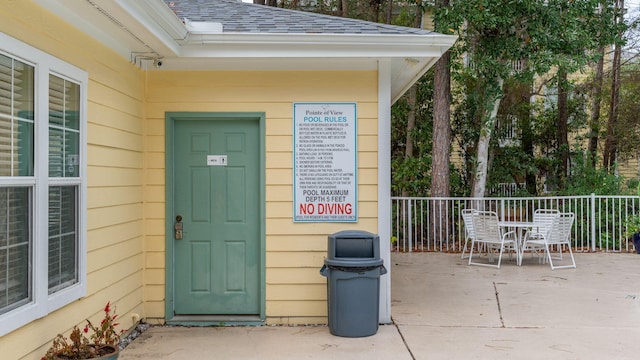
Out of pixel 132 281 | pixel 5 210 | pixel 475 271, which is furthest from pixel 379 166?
pixel 475 271

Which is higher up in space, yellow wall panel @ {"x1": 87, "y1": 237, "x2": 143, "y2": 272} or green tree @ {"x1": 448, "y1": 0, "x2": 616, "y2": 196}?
green tree @ {"x1": 448, "y1": 0, "x2": 616, "y2": 196}

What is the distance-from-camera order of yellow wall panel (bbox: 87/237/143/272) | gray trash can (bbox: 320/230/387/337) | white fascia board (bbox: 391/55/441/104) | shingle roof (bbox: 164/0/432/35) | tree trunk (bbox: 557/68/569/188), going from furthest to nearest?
tree trunk (bbox: 557/68/569/188) → white fascia board (bbox: 391/55/441/104) → shingle roof (bbox: 164/0/432/35) → gray trash can (bbox: 320/230/387/337) → yellow wall panel (bbox: 87/237/143/272)

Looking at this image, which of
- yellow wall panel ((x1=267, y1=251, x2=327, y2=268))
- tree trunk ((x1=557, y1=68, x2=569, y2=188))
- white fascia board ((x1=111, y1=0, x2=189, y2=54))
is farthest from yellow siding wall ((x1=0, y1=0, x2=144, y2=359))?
tree trunk ((x1=557, y1=68, x2=569, y2=188))

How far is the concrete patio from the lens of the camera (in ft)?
15.0

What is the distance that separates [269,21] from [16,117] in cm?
275

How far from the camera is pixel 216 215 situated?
5445 mm

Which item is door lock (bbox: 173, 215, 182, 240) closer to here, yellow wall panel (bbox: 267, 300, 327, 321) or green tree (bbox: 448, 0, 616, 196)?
yellow wall panel (bbox: 267, 300, 327, 321)

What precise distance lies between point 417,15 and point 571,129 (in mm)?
5185

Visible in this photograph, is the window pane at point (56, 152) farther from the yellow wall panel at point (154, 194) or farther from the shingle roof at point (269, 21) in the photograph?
the shingle roof at point (269, 21)

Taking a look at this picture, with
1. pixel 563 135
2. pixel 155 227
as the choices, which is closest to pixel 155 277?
pixel 155 227

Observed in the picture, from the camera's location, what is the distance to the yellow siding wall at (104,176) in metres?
3.37

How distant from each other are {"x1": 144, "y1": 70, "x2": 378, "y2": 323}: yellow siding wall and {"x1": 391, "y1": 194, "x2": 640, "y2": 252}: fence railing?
556cm

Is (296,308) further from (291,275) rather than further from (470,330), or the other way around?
(470,330)

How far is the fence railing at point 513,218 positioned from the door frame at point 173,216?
18.9 ft
